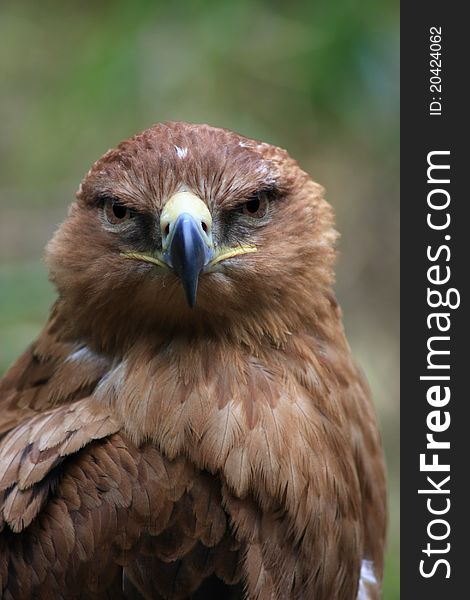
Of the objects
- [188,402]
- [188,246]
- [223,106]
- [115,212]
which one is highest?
[223,106]

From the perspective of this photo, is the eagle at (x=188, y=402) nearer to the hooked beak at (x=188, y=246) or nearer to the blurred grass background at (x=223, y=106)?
the hooked beak at (x=188, y=246)

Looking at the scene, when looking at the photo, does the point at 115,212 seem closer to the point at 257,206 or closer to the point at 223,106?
the point at 257,206

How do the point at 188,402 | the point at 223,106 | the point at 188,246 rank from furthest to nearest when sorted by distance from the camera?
the point at 223,106 < the point at 188,402 < the point at 188,246

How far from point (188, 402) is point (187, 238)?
1.74 ft

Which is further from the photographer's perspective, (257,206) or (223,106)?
(223,106)

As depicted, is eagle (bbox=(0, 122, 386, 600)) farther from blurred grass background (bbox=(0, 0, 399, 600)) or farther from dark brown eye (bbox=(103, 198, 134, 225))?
blurred grass background (bbox=(0, 0, 399, 600))

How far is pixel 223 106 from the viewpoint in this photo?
252 inches

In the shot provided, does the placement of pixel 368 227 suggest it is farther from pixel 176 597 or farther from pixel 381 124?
pixel 176 597

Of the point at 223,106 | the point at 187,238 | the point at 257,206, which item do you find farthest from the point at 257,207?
the point at 223,106

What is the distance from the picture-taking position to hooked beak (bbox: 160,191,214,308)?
2.98 metres

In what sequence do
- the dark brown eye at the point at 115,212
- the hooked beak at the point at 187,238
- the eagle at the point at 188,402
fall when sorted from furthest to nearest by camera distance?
the dark brown eye at the point at 115,212, the eagle at the point at 188,402, the hooked beak at the point at 187,238

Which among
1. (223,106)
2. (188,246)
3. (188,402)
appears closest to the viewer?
(188,246)

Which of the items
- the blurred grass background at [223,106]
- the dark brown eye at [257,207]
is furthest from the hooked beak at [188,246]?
the blurred grass background at [223,106]

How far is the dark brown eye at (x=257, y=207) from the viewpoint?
3.27 metres
